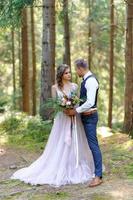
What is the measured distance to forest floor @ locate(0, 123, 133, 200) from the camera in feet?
23.7

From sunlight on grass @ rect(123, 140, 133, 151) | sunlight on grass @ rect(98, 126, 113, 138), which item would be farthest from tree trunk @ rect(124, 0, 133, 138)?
sunlight on grass @ rect(123, 140, 133, 151)

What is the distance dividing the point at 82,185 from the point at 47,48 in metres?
5.92

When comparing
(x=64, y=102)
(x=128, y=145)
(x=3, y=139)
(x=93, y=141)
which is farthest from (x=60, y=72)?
(x=3, y=139)

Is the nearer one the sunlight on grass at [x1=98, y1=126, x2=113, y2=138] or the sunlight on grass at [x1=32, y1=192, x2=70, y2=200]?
the sunlight on grass at [x1=32, y1=192, x2=70, y2=200]

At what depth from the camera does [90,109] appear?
759cm

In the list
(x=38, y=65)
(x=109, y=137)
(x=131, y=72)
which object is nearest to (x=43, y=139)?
(x=109, y=137)

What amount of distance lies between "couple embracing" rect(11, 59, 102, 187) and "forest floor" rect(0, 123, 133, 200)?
220mm

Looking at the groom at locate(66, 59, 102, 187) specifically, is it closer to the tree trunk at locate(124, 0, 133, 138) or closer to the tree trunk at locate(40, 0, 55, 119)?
the tree trunk at locate(124, 0, 133, 138)

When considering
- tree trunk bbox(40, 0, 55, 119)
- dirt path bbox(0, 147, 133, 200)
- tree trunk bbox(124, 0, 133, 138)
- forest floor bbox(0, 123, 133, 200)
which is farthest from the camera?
tree trunk bbox(40, 0, 55, 119)

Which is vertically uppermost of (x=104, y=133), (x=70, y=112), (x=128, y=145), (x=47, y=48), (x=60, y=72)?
(x=47, y=48)

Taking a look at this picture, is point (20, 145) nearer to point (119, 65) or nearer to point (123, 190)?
point (123, 190)

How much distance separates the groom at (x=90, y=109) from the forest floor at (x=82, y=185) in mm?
359

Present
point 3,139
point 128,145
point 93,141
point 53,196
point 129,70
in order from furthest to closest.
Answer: point 3,139, point 129,70, point 128,145, point 93,141, point 53,196

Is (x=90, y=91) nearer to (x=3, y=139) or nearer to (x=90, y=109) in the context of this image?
(x=90, y=109)
